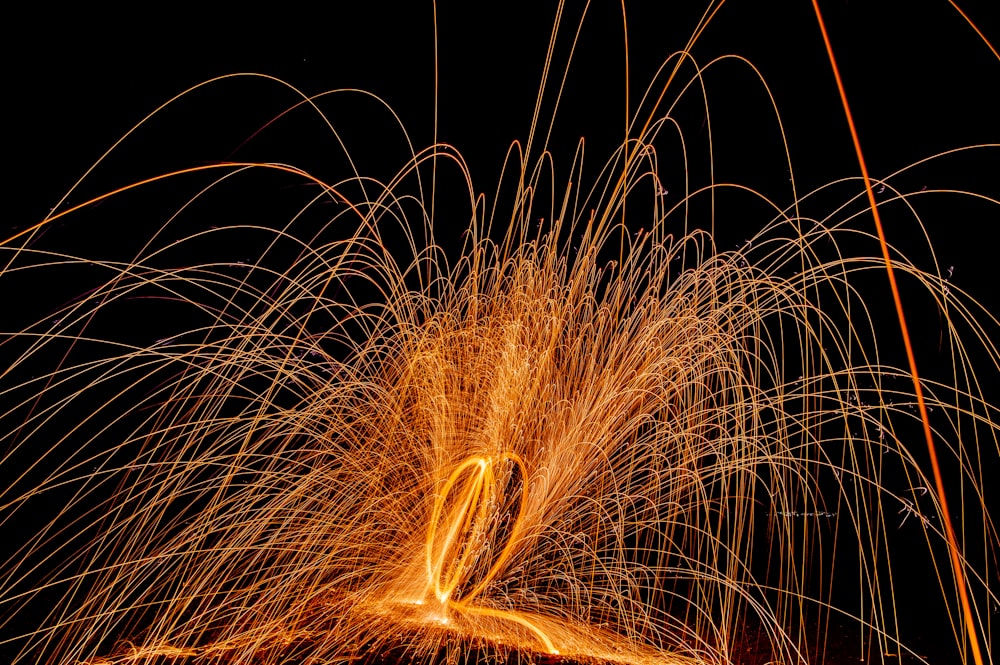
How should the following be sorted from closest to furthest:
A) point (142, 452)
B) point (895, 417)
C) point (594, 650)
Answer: point (594, 650)
point (142, 452)
point (895, 417)

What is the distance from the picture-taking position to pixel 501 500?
615cm

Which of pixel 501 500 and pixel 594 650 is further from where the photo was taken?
pixel 501 500

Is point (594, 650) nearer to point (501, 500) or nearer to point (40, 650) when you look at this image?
point (501, 500)

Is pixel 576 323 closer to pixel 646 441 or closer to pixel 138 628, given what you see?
pixel 646 441

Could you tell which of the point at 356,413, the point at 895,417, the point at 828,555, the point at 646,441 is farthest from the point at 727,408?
the point at 895,417

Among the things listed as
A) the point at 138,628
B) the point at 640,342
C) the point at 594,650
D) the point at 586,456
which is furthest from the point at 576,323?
the point at 138,628

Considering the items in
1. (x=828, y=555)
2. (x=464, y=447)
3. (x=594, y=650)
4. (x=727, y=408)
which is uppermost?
(x=727, y=408)

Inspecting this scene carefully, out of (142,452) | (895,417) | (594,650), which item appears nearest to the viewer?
(594,650)

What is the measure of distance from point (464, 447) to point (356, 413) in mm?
883

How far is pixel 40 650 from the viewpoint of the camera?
5.42 m

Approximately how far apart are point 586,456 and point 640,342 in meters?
0.97

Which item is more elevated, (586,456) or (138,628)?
(586,456)

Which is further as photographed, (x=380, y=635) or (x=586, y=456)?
(x=586, y=456)

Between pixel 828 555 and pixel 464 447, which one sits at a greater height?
pixel 464 447
